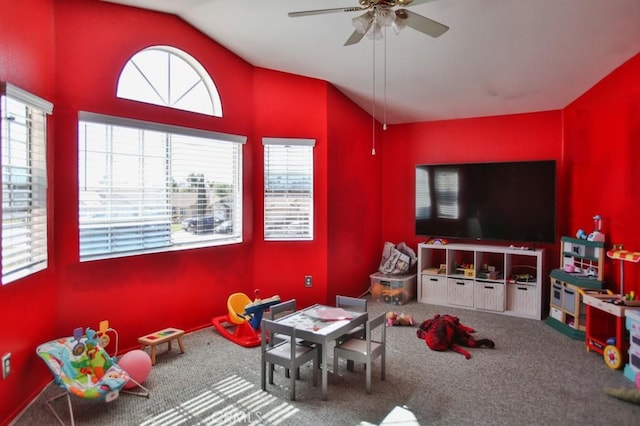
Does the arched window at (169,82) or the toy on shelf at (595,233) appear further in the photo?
the toy on shelf at (595,233)

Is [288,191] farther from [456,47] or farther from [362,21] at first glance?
[362,21]

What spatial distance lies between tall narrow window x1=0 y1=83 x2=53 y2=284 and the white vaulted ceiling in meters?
1.40

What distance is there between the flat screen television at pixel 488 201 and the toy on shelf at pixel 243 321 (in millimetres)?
2574

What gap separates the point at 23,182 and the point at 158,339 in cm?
160

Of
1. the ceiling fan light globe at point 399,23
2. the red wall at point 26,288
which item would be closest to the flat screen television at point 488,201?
the ceiling fan light globe at point 399,23

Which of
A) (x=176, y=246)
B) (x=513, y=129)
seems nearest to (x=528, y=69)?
(x=513, y=129)

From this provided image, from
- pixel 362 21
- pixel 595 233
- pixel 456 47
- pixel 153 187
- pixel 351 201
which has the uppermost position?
pixel 456 47

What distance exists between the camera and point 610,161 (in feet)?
13.0

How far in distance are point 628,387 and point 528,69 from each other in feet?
9.51

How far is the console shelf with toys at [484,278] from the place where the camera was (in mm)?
4758

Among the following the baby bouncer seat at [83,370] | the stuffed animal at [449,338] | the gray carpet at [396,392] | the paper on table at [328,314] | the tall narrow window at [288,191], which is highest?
the tall narrow window at [288,191]

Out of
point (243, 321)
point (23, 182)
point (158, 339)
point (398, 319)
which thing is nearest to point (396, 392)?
point (398, 319)

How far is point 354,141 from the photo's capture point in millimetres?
5359

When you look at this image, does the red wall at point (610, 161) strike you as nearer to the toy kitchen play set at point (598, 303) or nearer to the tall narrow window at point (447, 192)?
the toy kitchen play set at point (598, 303)
